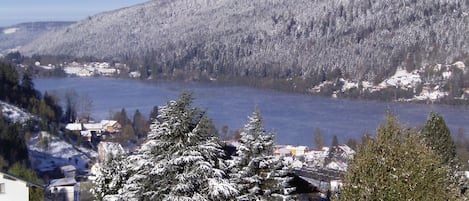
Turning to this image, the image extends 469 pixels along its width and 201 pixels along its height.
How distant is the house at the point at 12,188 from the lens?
186 inches

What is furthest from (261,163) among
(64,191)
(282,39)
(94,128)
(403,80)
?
(282,39)

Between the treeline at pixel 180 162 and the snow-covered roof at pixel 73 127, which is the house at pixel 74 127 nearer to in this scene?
the snow-covered roof at pixel 73 127

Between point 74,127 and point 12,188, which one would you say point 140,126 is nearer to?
point 74,127

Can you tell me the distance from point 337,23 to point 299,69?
10615 millimetres

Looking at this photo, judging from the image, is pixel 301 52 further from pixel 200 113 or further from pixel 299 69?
pixel 200 113

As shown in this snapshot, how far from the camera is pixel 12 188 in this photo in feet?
15.7

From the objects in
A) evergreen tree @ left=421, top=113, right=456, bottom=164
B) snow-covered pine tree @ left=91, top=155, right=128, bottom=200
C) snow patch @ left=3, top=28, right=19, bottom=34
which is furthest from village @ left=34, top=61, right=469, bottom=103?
snow patch @ left=3, top=28, right=19, bottom=34

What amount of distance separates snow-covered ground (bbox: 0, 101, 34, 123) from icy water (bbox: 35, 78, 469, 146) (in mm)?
4097

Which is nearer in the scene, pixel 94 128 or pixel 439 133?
pixel 439 133

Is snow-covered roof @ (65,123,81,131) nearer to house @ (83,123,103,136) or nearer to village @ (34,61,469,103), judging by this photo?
house @ (83,123,103,136)

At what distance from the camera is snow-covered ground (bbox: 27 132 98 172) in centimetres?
1416

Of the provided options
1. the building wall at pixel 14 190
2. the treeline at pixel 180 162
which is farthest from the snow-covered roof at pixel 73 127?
the treeline at pixel 180 162

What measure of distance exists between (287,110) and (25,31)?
85.3 meters

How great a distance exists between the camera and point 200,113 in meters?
2.32
